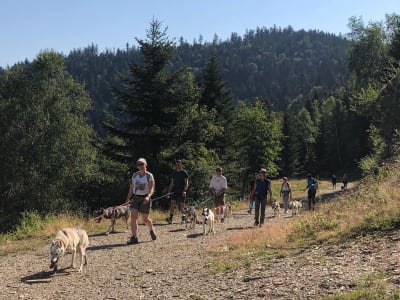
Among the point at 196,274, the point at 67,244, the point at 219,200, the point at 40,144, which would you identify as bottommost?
the point at 196,274

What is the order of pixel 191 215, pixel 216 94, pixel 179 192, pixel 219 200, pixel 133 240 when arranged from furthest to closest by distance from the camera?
pixel 216 94
pixel 219 200
pixel 179 192
pixel 191 215
pixel 133 240

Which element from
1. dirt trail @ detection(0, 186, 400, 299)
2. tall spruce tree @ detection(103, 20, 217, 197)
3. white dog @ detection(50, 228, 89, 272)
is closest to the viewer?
dirt trail @ detection(0, 186, 400, 299)

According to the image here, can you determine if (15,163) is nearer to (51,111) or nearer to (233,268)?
(51,111)

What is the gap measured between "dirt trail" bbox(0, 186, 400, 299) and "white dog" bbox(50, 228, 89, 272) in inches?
13.0

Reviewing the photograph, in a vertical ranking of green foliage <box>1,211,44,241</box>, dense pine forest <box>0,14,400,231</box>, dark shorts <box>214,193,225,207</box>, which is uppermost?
dense pine forest <box>0,14,400,231</box>

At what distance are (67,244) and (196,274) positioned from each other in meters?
2.57

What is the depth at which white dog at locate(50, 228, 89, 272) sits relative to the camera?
26.4ft

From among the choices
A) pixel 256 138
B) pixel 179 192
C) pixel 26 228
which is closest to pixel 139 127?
pixel 179 192

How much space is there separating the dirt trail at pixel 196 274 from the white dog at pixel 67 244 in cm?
33

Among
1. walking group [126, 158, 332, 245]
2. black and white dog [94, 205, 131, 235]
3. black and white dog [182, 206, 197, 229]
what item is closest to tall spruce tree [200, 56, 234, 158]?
walking group [126, 158, 332, 245]

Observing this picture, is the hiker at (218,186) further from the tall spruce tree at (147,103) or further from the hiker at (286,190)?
the tall spruce tree at (147,103)

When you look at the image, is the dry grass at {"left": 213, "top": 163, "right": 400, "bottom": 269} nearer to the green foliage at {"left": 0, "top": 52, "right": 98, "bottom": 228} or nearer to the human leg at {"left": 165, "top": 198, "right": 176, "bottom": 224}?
the human leg at {"left": 165, "top": 198, "right": 176, "bottom": 224}

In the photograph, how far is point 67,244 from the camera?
328 inches

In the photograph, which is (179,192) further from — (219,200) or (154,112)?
(154,112)
